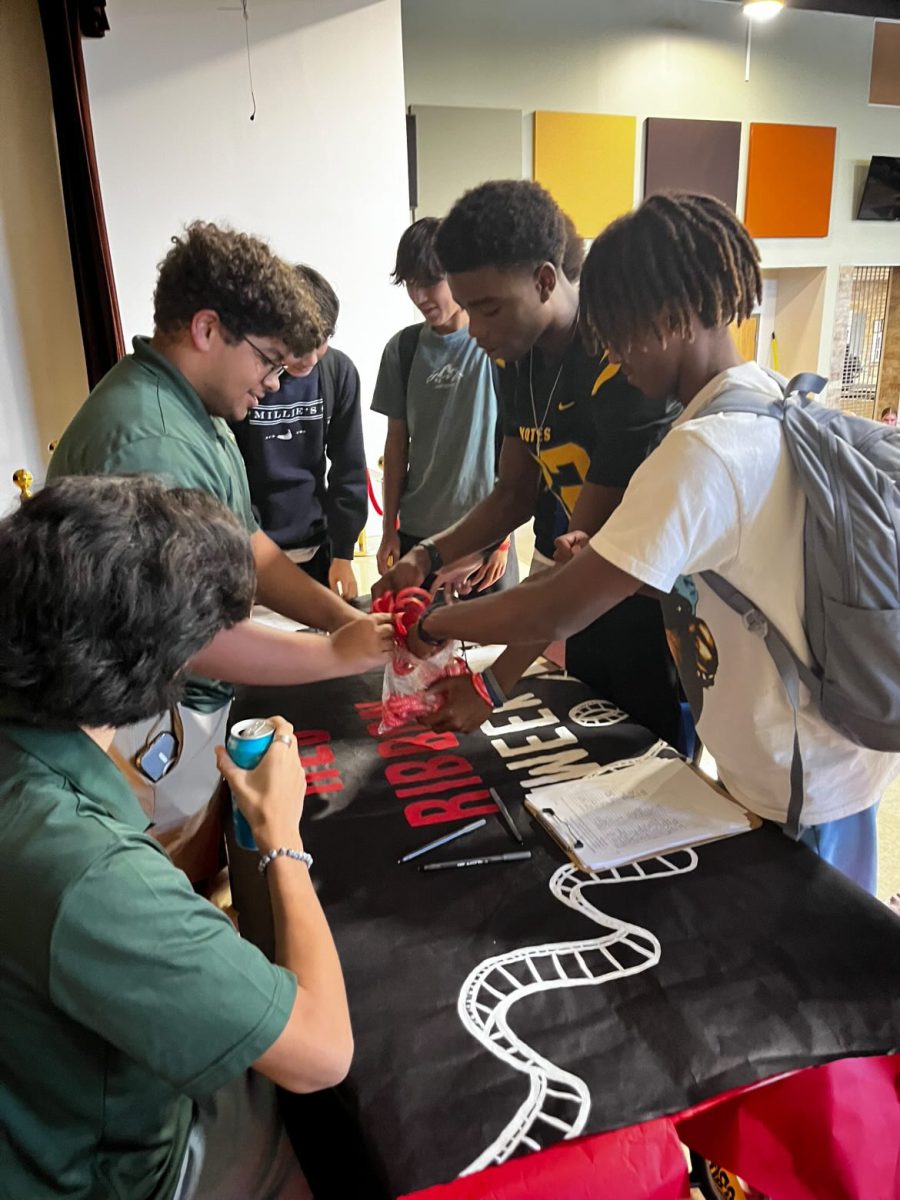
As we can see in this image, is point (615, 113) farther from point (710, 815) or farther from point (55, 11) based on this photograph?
point (710, 815)

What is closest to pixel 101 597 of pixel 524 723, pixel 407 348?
pixel 524 723

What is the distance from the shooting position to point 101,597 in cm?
72

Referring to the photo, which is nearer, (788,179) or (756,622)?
(756,622)

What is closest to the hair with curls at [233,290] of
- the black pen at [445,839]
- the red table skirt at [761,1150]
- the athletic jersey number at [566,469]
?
the athletic jersey number at [566,469]

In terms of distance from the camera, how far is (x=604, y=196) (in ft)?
17.3

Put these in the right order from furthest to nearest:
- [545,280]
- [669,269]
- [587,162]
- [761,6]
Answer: [587,162]
[761,6]
[545,280]
[669,269]

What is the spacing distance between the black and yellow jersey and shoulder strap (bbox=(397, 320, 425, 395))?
828mm

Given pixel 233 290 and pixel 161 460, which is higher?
pixel 233 290

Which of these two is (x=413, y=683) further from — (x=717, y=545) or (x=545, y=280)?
(x=545, y=280)

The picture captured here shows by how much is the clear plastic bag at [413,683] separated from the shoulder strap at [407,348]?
4.61 feet

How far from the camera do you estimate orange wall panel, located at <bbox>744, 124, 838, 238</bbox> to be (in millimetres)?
5680

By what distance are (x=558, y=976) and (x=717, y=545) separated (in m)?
0.52

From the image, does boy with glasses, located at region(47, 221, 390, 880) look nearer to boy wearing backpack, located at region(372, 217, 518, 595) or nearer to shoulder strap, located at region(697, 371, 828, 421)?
shoulder strap, located at region(697, 371, 828, 421)

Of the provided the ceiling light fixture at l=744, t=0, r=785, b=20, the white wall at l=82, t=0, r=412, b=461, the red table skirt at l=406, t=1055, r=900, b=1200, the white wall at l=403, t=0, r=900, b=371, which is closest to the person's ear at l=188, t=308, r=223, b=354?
the red table skirt at l=406, t=1055, r=900, b=1200
